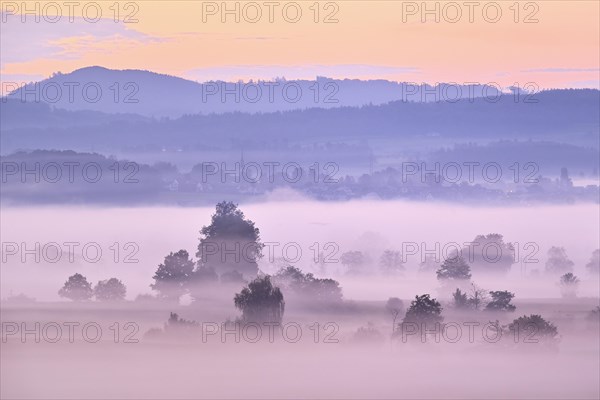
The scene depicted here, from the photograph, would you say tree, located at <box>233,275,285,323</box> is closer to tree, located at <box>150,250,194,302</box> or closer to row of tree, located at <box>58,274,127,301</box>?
tree, located at <box>150,250,194,302</box>

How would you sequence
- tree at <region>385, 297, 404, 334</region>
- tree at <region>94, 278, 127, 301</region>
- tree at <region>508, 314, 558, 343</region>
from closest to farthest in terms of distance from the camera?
1. tree at <region>508, 314, 558, 343</region>
2. tree at <region>94, 278, 127, 301</region>
3. tree at <region>385, 297, 404, 334</region>

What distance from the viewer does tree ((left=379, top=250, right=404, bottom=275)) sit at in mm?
24688

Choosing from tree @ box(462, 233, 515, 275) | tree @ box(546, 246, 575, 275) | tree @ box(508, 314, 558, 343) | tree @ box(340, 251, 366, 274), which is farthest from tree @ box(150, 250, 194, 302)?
tree @ box(546, 246, 575, 275)

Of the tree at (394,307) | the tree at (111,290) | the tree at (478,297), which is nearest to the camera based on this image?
the tree at (111,290)

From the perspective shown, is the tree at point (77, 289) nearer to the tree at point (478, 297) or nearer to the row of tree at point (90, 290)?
the row of tree at point (90, 290)

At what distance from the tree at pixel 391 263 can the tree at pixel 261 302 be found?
2.24 meters

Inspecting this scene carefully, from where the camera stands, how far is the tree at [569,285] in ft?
81.6

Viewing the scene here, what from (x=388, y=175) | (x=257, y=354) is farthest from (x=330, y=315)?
(x=388, y=175)

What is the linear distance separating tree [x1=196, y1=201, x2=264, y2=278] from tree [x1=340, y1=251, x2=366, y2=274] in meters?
1.68

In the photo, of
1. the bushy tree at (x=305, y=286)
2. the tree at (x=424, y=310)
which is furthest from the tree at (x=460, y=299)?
the bushy tree at (x=305, y=286)

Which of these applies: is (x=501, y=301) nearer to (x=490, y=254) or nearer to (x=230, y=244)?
(x=490, y=254)

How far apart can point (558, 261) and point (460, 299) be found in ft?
7.97

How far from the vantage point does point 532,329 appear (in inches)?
943

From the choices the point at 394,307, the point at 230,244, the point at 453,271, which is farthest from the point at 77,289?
the point at 453,271
